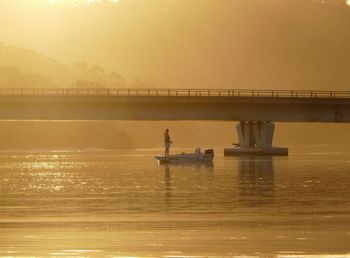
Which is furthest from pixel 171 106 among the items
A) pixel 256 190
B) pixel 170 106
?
pixel 256 190

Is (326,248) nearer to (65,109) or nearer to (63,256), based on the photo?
(63,256)

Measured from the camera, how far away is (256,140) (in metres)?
161

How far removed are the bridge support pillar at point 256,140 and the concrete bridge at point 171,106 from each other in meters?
12.2

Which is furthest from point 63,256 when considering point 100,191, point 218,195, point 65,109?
point 65,109

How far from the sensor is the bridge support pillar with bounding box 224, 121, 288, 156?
15762 cm

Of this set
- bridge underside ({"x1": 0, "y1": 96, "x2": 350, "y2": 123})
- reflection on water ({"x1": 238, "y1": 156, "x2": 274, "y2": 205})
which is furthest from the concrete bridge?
reflection on water ({"x1": 238, "y1": 156, "x2": 274, "y2": 205})

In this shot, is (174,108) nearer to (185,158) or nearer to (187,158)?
(187,158)

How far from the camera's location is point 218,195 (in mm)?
49938

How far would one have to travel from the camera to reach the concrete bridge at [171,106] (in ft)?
435

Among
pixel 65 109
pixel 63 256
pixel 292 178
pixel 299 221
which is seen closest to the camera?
pixel 63 256

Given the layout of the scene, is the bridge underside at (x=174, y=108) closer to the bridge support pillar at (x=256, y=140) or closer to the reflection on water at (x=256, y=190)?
the bridge support pillar at (x=256, y=140)

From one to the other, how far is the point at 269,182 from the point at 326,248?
36365mm

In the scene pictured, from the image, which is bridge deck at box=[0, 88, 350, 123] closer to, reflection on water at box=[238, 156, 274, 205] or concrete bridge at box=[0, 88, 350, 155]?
concrete bridge at box=[0, 88, 350, 155]

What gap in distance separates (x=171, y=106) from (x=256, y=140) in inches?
1009
